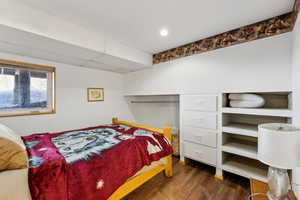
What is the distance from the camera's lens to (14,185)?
92 cm

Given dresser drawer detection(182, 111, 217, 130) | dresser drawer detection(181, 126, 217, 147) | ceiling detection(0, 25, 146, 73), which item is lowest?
dresser drawer detection(181, 126, 217, 147)

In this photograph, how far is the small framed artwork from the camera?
3.06m

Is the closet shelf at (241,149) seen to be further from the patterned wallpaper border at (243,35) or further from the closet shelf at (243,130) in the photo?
the patterned wallpaper border at (243,35)

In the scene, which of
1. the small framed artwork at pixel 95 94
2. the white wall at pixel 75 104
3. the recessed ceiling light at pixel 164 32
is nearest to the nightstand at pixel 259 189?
the recessed ceiling light at pixel 164 32

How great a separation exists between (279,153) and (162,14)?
1.72 metres

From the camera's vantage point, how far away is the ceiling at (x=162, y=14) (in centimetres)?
142

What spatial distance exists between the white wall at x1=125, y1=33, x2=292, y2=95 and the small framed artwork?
4.46 feet

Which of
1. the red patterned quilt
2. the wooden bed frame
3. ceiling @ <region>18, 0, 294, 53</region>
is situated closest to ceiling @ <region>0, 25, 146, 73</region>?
ceiling @ <region>18, 0, 294, 53</region>

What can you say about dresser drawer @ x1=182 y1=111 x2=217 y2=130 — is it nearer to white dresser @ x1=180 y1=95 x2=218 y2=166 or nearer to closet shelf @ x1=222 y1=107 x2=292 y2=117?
white dresser @ x1=180 y1=95 x2=218 y2=166

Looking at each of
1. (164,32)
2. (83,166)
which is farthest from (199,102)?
(83,166)

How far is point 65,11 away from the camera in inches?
60.0

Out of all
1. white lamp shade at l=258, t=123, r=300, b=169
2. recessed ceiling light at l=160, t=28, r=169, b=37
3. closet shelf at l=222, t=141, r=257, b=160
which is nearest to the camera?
white lamp shade at l=258, t=123, r=300, b=169

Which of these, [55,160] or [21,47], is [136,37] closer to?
[21,47]

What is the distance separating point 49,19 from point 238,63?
2.58 meters
